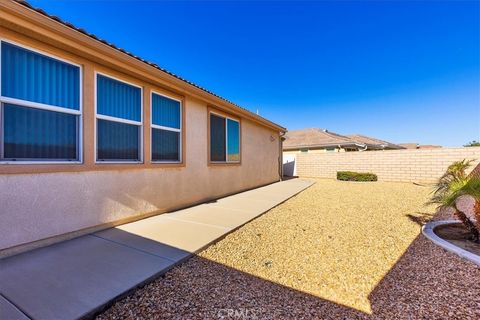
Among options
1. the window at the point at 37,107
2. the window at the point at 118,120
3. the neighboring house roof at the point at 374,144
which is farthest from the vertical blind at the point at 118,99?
the neighboring house roof at the point at 374,144

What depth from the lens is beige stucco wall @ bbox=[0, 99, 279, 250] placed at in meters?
3.32

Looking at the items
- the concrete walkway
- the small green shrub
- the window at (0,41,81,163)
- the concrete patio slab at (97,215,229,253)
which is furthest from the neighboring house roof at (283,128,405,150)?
the window at (0,41,81,163)

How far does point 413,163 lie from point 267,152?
396 inches

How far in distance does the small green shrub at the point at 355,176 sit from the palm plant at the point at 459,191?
12.0 metres

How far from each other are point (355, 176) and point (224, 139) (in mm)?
11323

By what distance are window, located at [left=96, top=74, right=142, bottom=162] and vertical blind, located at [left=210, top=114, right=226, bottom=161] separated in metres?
3.02

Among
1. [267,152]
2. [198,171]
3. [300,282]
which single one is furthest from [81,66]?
[267,152]

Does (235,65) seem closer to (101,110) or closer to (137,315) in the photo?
(101,110)

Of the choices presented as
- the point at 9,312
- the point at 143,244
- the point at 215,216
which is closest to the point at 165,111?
the point at 215,216

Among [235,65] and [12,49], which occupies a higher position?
[235,65]

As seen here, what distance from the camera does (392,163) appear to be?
50.5 ft

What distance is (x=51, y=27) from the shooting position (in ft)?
11.2

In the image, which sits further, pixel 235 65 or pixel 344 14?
pixel 235 65

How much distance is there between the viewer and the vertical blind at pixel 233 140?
9234 mm
